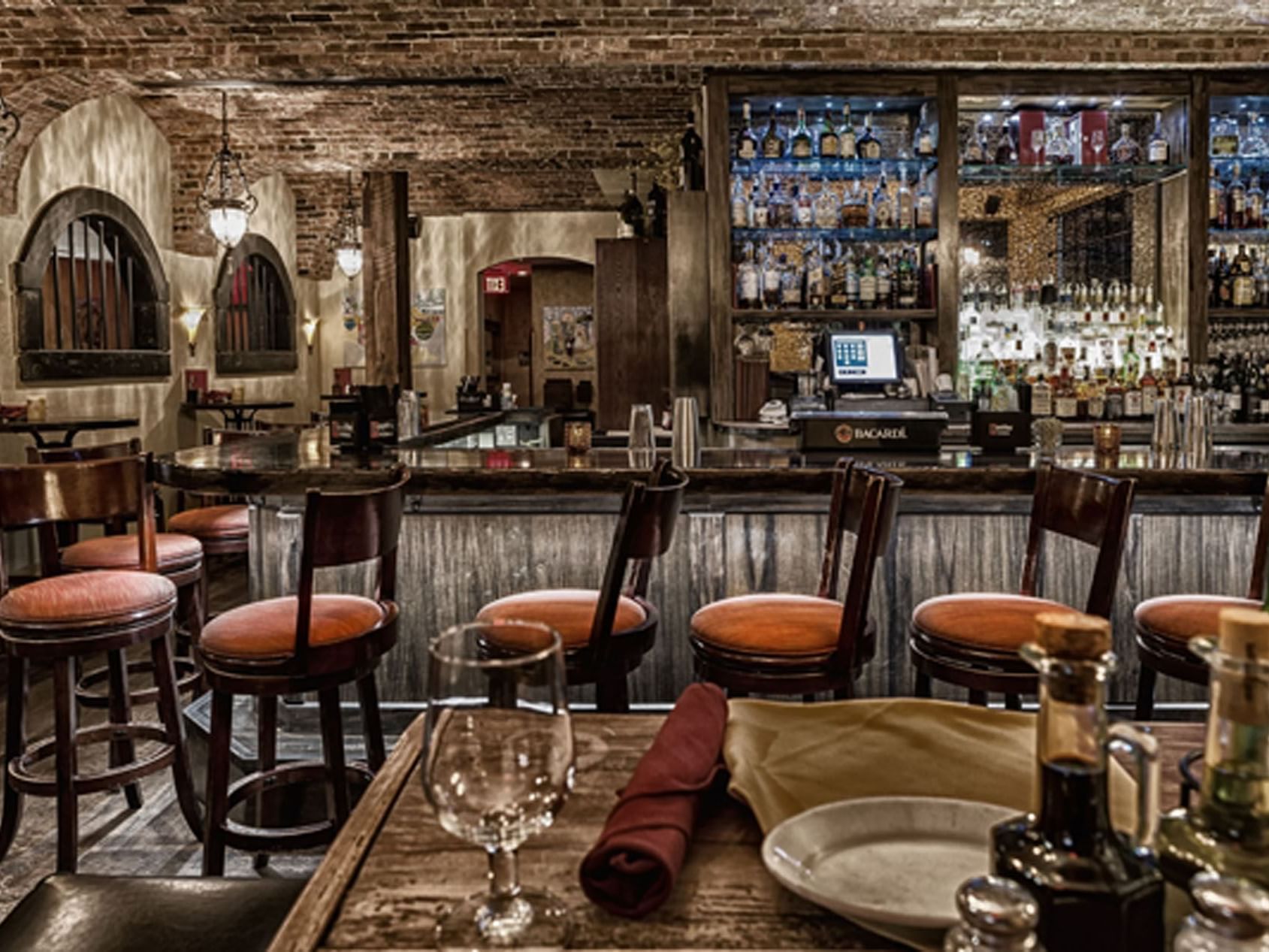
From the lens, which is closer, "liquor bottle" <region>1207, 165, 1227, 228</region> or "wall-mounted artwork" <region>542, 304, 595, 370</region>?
"liquor bottle" <region>1207, 165, 1227, 228</region>

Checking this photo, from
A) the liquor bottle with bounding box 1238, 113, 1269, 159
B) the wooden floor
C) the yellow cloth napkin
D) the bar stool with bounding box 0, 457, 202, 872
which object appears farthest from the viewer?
the liquor bottle with bounding box 1238, 113, 1269, 159

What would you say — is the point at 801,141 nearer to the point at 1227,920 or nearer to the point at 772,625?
the point at 772,625

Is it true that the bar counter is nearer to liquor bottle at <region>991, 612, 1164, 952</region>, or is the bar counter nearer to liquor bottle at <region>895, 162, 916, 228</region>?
liquor bottle at <region>991, 612, 1164, 952</region>

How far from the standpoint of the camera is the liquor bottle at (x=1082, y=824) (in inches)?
32.1

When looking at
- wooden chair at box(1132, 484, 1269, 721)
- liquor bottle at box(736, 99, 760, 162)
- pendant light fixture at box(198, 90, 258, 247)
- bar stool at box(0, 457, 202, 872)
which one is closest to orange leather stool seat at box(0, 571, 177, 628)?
bar stool at box(0, 457, 202, 872)

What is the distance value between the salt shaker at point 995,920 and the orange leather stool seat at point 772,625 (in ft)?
5.92

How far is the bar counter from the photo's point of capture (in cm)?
354

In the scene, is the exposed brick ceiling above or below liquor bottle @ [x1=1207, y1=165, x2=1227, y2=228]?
above

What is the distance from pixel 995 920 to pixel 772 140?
612 cm

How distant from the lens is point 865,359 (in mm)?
5133

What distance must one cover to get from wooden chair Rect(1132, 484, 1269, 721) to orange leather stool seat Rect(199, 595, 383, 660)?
1.74 m

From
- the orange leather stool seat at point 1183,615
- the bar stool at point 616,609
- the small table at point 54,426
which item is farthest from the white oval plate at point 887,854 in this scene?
the small table at point 54,426

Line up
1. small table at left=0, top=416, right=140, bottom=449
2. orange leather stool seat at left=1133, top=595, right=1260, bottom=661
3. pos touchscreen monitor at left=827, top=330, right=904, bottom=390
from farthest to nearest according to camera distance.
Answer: small table at left=0, top=416, right=140, bottom=449
pos touchscreen monitor at left=827, top=330, right=904, bottom=390
orange leather stool seat at left=1133, top=595, right=1260, bottom=661

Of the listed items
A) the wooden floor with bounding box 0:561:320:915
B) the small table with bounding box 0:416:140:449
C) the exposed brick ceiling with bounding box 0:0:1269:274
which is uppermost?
the exposed brick ceiling with bounding box 0:0:1269:274
